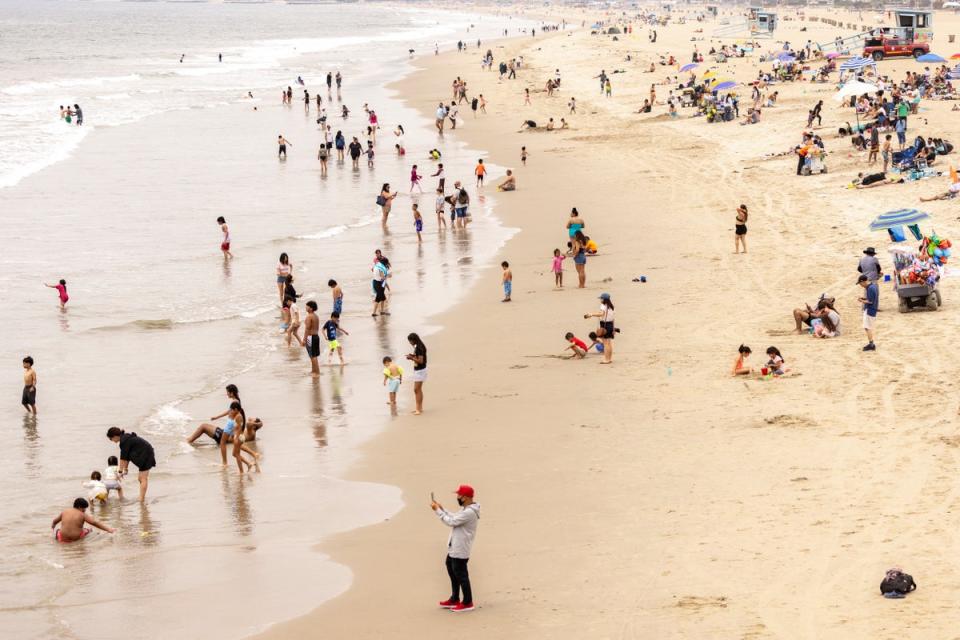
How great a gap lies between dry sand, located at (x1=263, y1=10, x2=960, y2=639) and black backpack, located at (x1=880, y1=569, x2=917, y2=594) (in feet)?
0.37

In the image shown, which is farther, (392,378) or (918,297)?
(918,297)

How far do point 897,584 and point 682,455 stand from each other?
167 inches

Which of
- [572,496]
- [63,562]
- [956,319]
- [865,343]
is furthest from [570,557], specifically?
[956,319]

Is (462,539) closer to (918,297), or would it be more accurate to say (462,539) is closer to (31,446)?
(31,446)

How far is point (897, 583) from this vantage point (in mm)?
9398

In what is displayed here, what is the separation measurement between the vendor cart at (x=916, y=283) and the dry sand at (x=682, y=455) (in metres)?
0.35

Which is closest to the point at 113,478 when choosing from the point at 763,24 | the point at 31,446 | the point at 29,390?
the point at 31,446

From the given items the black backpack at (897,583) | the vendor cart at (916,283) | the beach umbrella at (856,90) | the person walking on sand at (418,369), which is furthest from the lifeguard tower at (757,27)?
the black backpack at (897,583)

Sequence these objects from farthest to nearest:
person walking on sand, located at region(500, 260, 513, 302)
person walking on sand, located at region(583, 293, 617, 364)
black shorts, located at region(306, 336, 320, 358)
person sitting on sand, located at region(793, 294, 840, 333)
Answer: person walking on sand, located at region(500, 260, 513, 302) < black shorts, located at region(306, 336, 320, 358) < person sitting on sand, located at region(793, 294, 840, 333) < person walking on sand, located at region(583, 293, 617, 364)

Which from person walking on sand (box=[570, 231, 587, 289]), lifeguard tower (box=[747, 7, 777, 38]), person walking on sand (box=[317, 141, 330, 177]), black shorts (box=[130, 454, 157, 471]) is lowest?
black shorts (box=[130, 454, 157, 471])

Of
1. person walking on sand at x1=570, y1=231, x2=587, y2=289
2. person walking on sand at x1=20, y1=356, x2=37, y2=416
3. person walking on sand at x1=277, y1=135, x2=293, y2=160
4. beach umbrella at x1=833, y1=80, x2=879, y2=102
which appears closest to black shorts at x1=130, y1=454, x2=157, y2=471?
person walking on sand at x1=20, y1=356, x2=37, y2=416

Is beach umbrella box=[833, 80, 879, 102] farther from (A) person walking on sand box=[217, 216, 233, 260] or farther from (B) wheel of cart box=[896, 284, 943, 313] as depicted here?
(A) person walking on sand box=[217, 216, 233, 260]

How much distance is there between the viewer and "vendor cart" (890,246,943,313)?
18.3 metres

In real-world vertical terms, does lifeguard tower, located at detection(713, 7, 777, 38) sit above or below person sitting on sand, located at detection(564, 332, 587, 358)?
above
